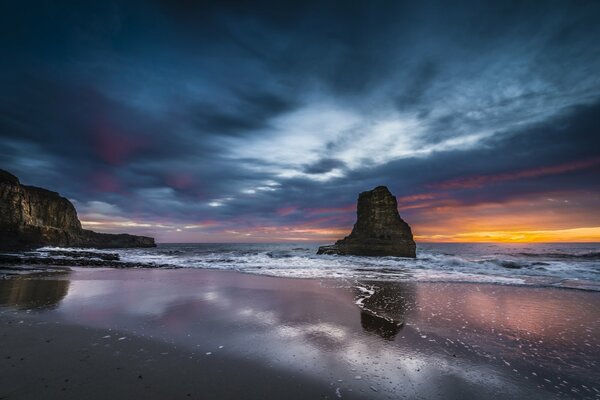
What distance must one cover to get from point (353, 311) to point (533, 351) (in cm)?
462

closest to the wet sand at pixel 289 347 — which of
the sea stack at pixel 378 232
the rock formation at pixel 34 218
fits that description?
the sea stack at pixel 378 232

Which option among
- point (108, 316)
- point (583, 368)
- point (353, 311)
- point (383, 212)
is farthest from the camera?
point (383, 212)

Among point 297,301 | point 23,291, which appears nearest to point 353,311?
point 297,301

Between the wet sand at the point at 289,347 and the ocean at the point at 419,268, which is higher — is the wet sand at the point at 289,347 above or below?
below

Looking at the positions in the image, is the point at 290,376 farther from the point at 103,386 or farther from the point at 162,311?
the point at 162,311

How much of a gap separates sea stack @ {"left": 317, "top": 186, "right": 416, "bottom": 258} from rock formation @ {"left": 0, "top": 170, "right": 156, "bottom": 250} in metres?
50.6

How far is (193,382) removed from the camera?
13.8 feet

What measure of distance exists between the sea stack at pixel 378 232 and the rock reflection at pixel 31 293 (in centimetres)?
3850

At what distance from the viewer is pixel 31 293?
10703 mm

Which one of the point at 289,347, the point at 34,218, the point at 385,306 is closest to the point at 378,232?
the point at 385,306

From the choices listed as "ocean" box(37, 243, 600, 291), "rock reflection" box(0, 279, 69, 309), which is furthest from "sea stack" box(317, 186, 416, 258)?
"rock reflection" box(0, 279, 69, 309)

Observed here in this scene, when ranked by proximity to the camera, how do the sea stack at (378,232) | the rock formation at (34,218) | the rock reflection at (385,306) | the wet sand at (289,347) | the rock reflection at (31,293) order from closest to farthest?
the wet sand at (289,347) < the rock reflection at (385,306) < the rock reflection at (31,293) < the sea stack at (378,232) < the rock formation at (34,218)

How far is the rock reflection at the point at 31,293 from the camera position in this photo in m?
8.93

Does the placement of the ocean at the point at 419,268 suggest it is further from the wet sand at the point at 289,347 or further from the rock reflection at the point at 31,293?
the rock reflection at the point at 31,293
